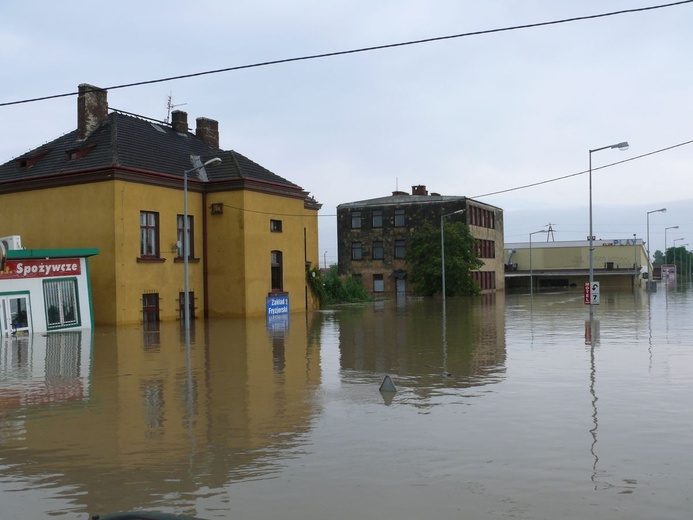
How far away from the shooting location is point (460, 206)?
7219 cm

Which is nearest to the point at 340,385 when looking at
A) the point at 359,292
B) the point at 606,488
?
the point at 606,488

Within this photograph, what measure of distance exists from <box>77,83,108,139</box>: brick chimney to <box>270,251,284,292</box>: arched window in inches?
432

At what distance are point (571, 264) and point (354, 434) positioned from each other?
9780 cm

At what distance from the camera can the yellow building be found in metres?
32.6

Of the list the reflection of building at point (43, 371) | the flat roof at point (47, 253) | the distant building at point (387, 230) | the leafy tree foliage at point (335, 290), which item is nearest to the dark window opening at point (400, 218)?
the distant building at point (387, 230)

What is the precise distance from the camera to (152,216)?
34.5 meters

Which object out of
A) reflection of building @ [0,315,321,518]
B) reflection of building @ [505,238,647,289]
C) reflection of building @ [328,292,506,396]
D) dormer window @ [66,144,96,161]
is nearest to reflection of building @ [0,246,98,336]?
dormer window @ [66,144,96,161]

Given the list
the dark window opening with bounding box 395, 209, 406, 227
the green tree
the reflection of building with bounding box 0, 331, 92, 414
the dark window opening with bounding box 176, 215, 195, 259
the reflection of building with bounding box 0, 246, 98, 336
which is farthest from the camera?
the dark window opening with bounding box 395, 209, 406, 227

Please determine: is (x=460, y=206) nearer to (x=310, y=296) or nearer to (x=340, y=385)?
(x=310, y=296)

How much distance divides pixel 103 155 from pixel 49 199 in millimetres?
3380

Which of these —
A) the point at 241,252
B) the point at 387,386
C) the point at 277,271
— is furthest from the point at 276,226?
the point at 387,386

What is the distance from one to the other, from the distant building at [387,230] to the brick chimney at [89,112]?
132ft

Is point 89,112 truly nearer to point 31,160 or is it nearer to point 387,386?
point 31,160

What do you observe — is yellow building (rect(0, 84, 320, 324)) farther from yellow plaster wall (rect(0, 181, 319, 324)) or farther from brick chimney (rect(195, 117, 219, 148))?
brick chimney (rect(195, 117, 219, 148))
